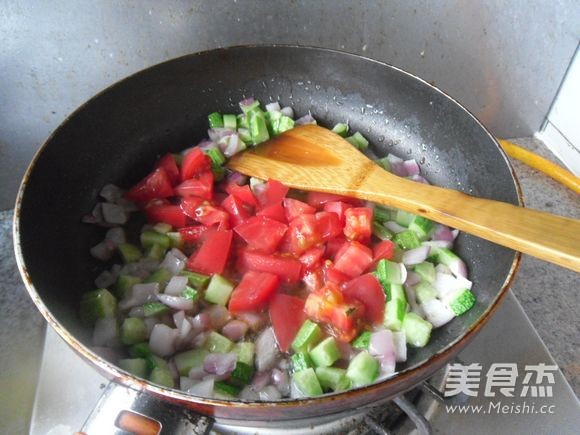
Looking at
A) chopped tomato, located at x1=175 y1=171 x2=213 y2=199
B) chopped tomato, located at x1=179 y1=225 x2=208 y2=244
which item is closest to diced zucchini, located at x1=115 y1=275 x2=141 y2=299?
chopped tomato, located at x1=179 y1=225 x2=208 y2=244

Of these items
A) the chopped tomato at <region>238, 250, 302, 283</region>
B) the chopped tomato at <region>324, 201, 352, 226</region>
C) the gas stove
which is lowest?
the gas stove

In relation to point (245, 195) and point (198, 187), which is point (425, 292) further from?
point (198, 187)

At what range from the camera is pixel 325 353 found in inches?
38.6

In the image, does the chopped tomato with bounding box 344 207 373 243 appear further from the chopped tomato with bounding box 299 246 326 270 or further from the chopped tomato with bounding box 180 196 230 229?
the chopped tomato with bounding box 180 196 230 229

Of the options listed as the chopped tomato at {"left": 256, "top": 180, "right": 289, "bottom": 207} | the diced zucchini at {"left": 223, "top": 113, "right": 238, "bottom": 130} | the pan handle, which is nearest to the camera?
the pan handle

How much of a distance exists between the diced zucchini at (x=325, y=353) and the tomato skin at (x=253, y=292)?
158 millimetres

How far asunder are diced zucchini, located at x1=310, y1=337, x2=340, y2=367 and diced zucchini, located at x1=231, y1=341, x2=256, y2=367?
12 centimetres

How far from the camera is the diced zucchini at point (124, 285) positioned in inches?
44.0

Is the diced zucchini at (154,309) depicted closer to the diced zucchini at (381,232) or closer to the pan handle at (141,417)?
the pan handle at (141,417)

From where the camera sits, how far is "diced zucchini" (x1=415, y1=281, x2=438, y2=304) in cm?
111

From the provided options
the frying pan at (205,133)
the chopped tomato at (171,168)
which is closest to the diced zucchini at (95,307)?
the frying pan at (205,133)

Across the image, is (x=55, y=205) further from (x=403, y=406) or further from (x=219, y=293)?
(x=403, y=406)

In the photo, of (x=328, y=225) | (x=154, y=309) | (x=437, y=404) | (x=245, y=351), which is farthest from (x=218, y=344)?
(x=437, y=404)

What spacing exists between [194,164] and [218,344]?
467mm
